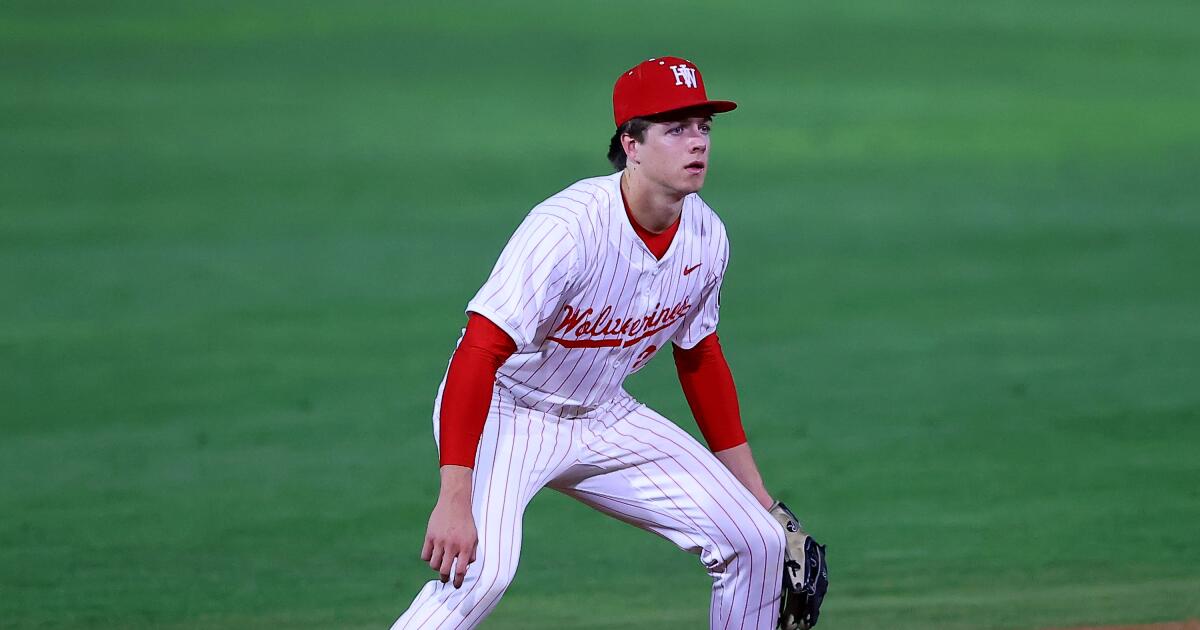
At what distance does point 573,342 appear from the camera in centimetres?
351

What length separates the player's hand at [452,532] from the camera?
10.0ft

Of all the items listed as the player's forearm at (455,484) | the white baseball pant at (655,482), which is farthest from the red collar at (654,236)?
Answer: the player's forearm at (455,484)

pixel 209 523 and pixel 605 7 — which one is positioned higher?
pixel 605 7

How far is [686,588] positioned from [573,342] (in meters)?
1.75

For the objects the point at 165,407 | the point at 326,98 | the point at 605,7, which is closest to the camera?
the point at 165,407

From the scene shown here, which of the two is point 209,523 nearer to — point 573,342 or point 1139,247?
point 573,342

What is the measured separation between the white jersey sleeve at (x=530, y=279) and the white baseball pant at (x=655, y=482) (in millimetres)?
276

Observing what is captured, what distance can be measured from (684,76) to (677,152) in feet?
0.54

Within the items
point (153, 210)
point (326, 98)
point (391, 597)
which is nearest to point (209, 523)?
point (391, 597)

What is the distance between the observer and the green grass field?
5246 millimetres

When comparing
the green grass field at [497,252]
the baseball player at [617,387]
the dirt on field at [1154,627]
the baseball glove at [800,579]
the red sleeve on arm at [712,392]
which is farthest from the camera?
the green grass field at [497,252]

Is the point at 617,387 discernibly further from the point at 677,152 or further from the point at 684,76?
the point at 684,76

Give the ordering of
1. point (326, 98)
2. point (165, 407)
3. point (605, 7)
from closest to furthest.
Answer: point (165, 407) < point (326, 98) < point (605, 7)

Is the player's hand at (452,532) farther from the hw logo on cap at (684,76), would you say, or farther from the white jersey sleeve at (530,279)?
the hw logo on cap at (684,76)
